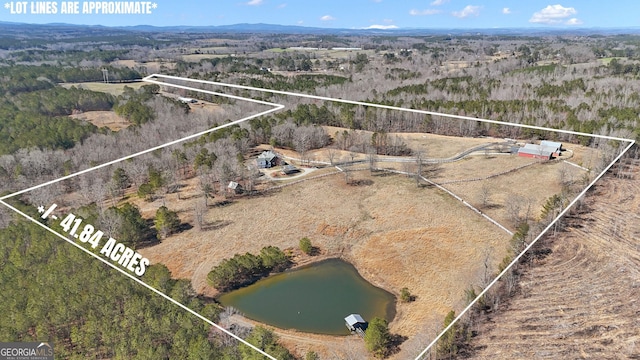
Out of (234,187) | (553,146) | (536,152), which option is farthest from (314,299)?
(553,146)

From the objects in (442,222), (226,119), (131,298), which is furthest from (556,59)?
(131,298)

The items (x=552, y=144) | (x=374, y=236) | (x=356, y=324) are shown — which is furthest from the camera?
(x=552, y=144)

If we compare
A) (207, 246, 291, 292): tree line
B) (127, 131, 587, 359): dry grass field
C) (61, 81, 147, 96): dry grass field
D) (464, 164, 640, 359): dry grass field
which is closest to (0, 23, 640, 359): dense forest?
(207, 246, 291, 292): tree line

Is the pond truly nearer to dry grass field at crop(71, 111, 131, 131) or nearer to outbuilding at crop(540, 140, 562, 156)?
outbuilding at crop(540, 140, 562, 156)

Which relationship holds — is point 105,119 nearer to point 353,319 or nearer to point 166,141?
point 166,141

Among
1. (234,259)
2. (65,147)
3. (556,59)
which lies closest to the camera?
(234,259)

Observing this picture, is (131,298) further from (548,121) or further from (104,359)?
(548,121)

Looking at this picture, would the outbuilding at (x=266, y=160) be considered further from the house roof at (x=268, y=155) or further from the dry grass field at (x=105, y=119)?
the dry grass field at (x=105, y=119)
